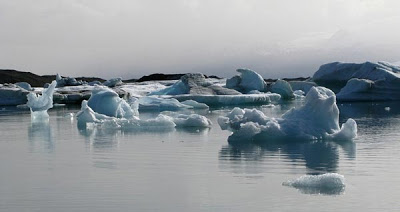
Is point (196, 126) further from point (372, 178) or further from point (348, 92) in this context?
point (348, 92)

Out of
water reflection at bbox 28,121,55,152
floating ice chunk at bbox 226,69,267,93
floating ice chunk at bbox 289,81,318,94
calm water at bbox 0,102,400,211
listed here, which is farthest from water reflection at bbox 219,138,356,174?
floating ice chunk at bbox 289,81,318,94

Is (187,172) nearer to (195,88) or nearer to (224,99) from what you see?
(224,99)

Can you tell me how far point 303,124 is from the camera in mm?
9984

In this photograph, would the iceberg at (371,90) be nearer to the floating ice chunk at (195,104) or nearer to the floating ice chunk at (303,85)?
the floating ice chunk at (303,85)

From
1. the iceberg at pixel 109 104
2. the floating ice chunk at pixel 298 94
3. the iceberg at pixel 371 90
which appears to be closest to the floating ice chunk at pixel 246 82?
the floating ice chunk at pixel 298 94

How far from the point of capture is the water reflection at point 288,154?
294 inches

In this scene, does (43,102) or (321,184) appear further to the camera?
(43,102)

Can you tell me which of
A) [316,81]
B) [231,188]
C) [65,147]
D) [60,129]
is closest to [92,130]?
[60,129]

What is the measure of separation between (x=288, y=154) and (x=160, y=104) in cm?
1378

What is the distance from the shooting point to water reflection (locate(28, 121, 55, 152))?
10.0m

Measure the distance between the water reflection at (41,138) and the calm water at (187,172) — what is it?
0.04 meters

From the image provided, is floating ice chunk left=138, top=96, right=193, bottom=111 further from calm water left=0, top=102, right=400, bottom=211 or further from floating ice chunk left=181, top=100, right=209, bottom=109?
calm water left=0, top=102, right=400, bottom=211

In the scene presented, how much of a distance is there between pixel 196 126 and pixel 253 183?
7.09m

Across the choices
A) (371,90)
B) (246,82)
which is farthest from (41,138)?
(246,82)
